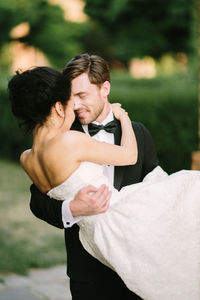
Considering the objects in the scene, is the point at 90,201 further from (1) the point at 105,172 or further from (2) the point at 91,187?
(1) the point at 105,172

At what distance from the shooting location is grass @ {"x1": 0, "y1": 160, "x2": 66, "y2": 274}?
223 inches

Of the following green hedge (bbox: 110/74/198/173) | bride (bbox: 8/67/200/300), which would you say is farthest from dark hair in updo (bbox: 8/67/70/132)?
green hedge (bbox: 110/74/198/173)

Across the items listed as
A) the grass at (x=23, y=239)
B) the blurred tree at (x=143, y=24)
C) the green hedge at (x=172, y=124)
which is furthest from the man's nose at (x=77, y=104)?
the blurred tree at (x=143, y=24)

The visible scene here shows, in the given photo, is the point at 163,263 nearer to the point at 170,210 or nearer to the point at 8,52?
the point at 170,210

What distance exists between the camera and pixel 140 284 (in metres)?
2.49

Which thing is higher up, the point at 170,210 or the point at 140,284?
the point at 170,210

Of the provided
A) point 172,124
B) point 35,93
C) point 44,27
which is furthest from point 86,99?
point 44,27

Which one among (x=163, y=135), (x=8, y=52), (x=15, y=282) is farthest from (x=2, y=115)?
(x=8, y=52)

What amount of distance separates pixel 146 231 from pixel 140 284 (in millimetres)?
259

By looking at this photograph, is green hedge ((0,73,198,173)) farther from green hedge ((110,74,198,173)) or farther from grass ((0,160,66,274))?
grass ((0,160,66,274))

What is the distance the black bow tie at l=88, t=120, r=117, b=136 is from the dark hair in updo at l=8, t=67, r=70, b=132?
452 millimetres

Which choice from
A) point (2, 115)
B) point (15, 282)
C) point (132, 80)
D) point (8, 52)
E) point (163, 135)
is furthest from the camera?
point (8, 52)

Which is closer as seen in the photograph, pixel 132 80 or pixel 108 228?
pixel 108 228

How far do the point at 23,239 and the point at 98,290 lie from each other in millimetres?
4080
